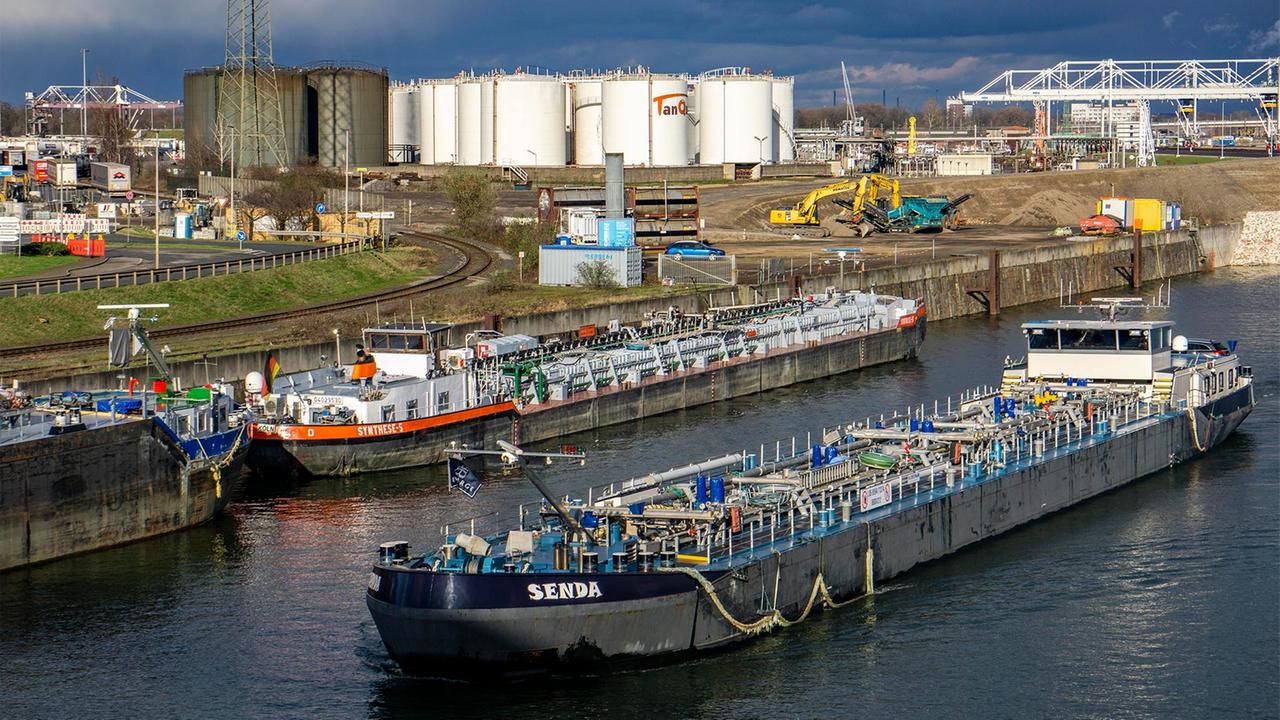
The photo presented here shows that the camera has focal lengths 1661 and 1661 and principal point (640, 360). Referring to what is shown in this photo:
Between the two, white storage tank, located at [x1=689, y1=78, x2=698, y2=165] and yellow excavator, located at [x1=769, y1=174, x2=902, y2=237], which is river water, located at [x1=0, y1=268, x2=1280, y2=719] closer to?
yellow excavator, located at [x1=769, y1=174, x2=902, y2=237]

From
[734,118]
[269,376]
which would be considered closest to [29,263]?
[269,376]

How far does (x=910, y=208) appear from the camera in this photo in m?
157

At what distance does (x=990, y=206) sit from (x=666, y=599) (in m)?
143

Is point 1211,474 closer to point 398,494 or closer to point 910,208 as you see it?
point 398,494

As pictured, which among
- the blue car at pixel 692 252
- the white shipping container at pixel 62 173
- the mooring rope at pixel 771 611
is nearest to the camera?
the mooring rope at pixel 771 611

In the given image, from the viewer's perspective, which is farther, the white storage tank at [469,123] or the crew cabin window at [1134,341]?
the white storage tank at [469,123]

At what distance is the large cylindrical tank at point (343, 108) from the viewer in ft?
627

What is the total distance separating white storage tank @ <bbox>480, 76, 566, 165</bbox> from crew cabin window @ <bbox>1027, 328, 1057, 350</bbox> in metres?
126

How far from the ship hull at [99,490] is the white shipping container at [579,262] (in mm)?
52702

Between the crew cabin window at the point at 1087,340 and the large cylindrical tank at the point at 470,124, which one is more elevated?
the large cylindrical tank at the point at 470,124

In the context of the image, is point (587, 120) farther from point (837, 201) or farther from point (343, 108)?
point (837, 201)

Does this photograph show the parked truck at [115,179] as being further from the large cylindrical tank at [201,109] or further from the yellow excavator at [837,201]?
the yellow excavator at [837,201]

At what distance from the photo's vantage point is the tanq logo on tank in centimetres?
18625

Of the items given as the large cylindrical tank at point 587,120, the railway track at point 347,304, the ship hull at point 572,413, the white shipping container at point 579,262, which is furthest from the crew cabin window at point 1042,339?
the large cylindrical tank at point 587,120
